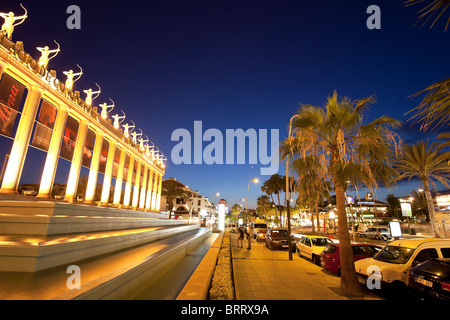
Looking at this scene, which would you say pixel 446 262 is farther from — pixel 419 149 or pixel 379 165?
pixel 419 149

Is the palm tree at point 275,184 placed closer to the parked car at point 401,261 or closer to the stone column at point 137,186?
the stone column at point 137,186

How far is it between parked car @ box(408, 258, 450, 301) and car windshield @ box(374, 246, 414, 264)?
1.95 meters

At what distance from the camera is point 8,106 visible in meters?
13.8

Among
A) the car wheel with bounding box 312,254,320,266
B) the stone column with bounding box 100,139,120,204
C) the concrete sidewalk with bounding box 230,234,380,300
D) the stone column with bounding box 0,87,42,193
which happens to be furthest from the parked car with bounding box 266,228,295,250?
the stone column with bounding box 100,139,120,204

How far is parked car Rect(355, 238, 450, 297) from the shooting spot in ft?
22.1

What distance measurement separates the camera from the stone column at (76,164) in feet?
64.8

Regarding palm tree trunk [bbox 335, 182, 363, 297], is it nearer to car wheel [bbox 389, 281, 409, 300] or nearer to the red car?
car wheel [bbox 389, 281, 409, 300]

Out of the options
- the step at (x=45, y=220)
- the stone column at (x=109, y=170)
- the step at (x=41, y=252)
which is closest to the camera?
the step at (x=41, y=252)

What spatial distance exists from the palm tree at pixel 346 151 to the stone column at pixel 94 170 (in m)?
23.8

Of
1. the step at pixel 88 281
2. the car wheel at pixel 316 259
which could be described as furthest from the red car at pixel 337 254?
the step at pixel 88 281

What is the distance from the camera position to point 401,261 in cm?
715
